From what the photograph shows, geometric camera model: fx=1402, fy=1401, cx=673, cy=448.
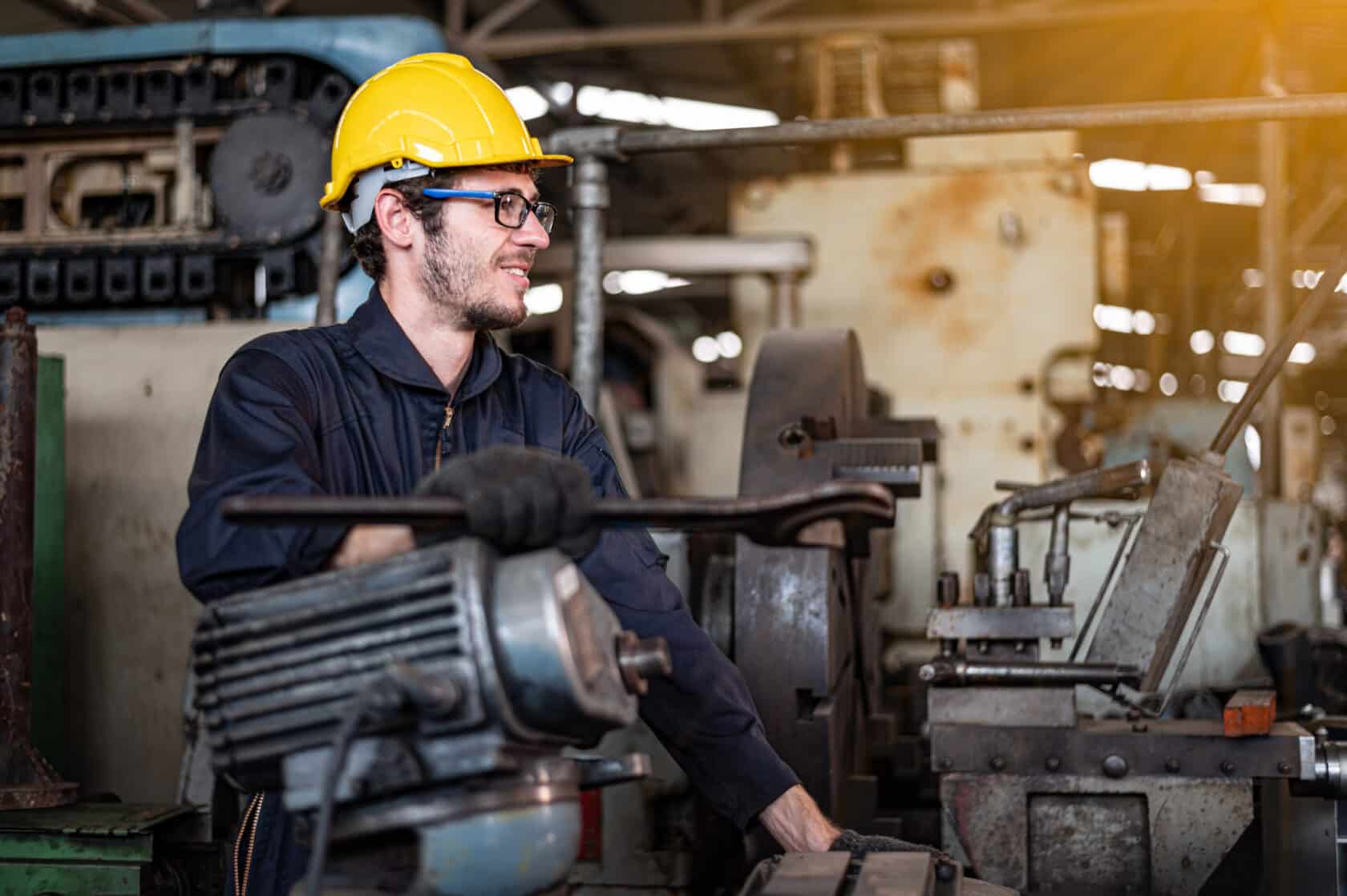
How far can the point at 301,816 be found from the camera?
108 cm

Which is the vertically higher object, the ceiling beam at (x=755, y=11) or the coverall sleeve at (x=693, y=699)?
the ceiling beam at (x=755, y=11)

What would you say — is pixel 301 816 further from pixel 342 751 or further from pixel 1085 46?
pixel 1085 46

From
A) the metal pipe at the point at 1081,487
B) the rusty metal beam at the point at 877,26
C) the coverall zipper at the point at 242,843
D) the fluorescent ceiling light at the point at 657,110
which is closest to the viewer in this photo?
the coverall zipper at the point at 242,843

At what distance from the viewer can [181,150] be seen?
268cm

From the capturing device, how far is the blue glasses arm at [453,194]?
157 cm

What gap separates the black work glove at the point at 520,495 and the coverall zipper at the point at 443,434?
478 millimetres

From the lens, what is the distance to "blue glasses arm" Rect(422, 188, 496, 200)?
1.57 meters

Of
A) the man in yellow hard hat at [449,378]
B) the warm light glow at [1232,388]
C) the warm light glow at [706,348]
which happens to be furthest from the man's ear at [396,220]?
the warm light glow at [1232,388]

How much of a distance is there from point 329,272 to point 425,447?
993 mm

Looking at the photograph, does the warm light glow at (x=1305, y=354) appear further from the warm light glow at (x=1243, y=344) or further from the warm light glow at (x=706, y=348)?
the warm light glow at (x=706, y=348)

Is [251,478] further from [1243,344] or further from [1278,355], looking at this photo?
[1243,344]

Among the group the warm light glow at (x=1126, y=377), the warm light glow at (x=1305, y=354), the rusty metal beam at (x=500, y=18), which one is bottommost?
the warm light glow at (x=1126, y=377)

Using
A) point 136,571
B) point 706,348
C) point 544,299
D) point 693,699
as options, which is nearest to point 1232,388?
point 706,348

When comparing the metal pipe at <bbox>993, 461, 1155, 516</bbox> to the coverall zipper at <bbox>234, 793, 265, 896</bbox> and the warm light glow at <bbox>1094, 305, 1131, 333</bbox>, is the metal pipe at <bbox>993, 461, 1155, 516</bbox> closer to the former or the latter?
the coverall zipper at <bbox>234, 793, 265, 896</bbox>
